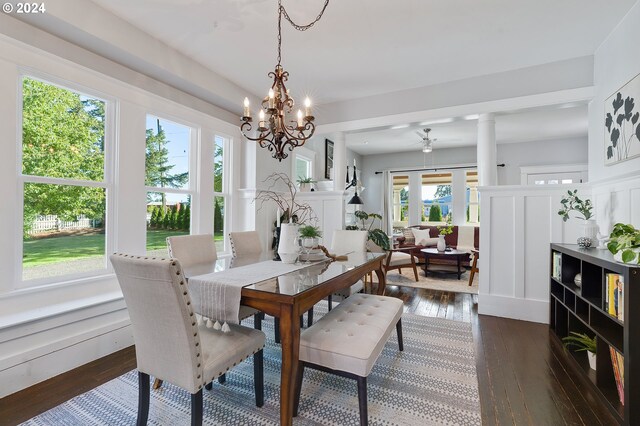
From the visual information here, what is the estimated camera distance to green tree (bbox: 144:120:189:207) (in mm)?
3139

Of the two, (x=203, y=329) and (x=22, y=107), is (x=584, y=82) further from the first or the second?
(x=22, y=107)

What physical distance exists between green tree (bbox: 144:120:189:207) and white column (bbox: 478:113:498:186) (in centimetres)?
353

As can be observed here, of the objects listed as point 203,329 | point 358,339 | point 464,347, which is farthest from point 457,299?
point 203,329

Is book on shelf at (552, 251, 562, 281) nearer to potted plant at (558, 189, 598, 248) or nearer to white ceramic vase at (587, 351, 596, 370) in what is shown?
potted plant at (558, 189, 598, 248)

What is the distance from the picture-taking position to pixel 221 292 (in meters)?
1.66

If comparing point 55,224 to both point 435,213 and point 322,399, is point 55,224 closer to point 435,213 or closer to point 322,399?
point 322,399

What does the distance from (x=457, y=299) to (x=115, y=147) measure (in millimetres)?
4216

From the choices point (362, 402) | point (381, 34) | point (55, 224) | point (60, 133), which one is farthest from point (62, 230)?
point (381, 34)

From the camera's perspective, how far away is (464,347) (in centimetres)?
259

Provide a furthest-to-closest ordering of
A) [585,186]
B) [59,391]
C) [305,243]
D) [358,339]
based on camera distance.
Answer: [585,186], [305,243], [59,391], [358,339]

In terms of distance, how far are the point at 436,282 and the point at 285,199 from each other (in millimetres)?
2767

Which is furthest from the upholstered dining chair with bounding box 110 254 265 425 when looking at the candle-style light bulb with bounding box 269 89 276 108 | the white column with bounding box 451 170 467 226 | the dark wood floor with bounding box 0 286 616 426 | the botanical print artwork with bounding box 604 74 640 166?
the white column with bounding box 451 170 467 226

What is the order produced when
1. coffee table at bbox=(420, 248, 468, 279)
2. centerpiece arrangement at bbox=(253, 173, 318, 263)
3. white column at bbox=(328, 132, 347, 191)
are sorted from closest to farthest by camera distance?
centerpiece arrangement at bbox=(253, 173, 318, 263) < white column at bbox=(328, 132, 347, 191) < coffee table at bbox=(420, 248, 468, 279)

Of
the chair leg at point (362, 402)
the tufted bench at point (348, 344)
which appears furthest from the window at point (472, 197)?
the chair leg at point (362, 402)
